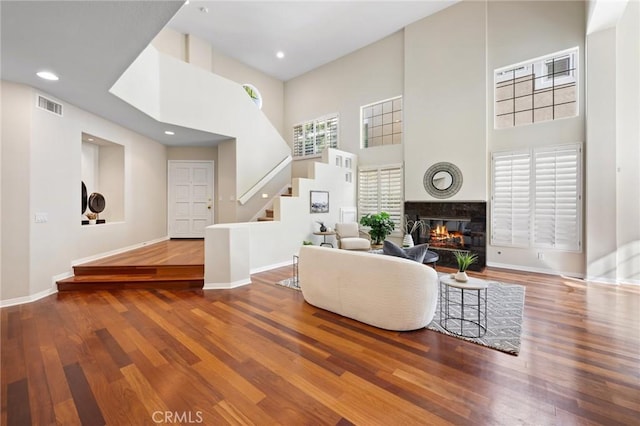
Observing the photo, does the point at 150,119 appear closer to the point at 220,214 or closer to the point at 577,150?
the point at 220,214

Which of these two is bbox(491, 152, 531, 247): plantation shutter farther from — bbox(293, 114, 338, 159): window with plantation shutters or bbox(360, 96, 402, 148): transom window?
bbox(293, 114, 338, 159): window with plantation shutters

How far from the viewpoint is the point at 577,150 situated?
4.64m

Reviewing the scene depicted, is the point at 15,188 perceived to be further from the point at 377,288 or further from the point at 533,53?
the point at 533,53

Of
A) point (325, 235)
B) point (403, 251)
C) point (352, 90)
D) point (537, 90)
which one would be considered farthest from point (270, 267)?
point (537, 90)

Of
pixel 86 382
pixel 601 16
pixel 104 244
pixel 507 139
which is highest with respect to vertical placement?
pixel 601 16

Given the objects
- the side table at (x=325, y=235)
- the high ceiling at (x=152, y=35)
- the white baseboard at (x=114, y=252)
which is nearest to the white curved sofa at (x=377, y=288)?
the side table at (x=325, y=235)

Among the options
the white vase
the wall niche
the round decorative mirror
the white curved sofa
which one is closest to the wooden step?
the wall niche

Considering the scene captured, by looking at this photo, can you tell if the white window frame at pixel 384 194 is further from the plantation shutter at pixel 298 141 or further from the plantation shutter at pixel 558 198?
the plantation shutter at pixel 558 198

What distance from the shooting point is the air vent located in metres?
3.80

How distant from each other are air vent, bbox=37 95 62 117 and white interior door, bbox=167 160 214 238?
2.92 meters

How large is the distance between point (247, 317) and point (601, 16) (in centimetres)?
687

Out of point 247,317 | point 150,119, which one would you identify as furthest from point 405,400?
point 150,119

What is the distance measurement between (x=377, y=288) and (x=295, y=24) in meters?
6.73

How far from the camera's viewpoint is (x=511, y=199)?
5293 mm
